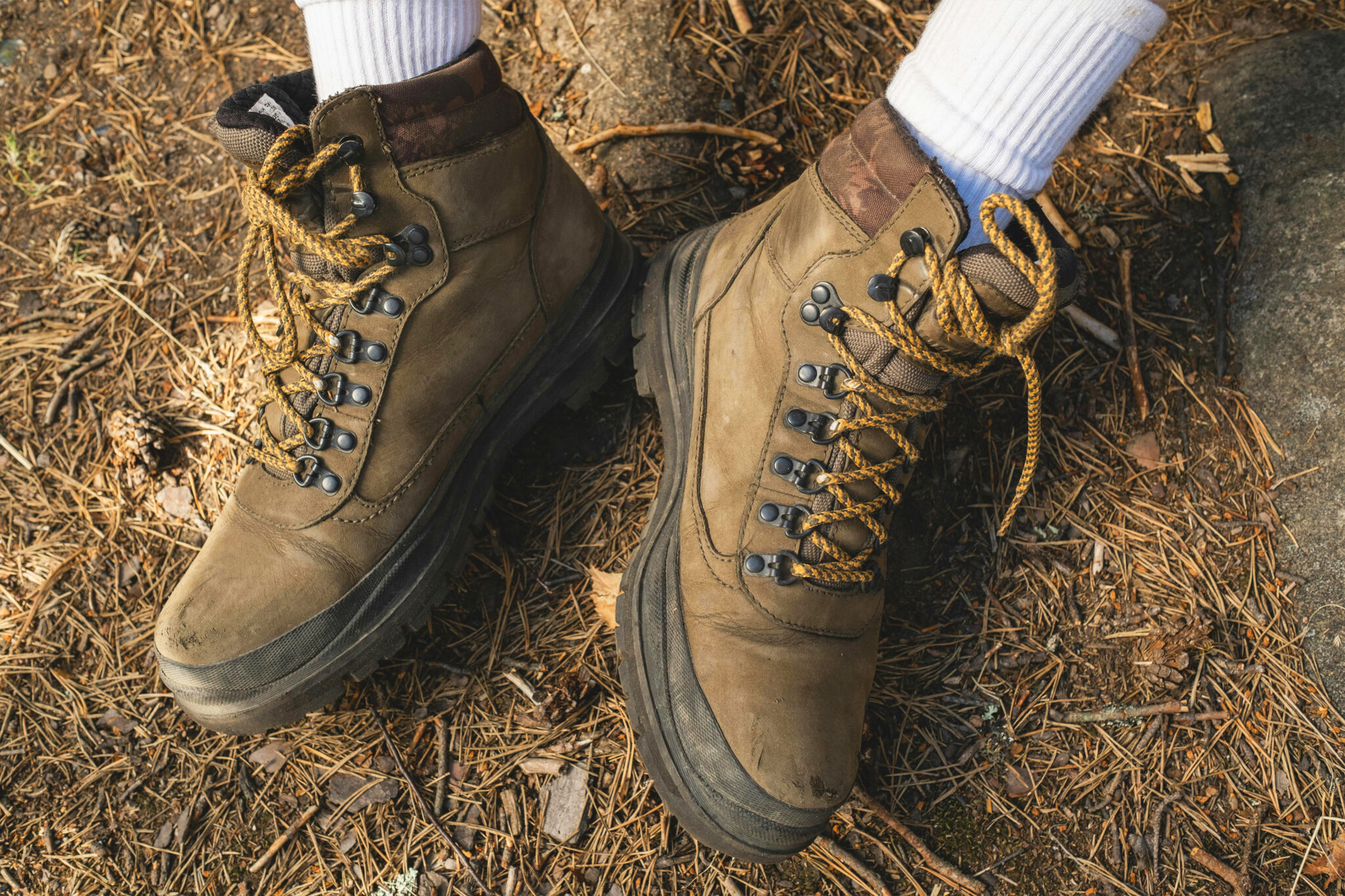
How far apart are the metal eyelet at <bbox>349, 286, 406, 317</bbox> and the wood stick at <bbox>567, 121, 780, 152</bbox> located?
0.95 meters

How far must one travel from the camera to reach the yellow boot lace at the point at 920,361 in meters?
1.45

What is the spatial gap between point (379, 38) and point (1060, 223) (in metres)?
1.90

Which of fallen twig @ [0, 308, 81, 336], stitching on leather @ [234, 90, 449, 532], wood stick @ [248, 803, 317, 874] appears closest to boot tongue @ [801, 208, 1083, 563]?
stitching on leather @ [234, 90, 449, 532]

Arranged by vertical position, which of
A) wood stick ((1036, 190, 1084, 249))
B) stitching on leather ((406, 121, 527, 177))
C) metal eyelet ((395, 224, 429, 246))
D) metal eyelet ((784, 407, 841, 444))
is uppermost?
stitching on leather ((406, 121, 527, 177))

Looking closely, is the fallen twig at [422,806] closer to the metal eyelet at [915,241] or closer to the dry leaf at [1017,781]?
the dry leaf at [1017,781]

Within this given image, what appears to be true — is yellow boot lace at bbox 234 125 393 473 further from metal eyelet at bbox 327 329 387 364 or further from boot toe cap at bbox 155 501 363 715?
boot toe cap at bbox 155 501 363 715

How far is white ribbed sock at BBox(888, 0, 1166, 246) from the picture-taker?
146 cm

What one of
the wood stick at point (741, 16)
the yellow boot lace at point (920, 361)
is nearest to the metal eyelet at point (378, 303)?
the yellow boot lace at point (920, 361)

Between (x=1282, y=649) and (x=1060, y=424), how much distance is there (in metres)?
0.80

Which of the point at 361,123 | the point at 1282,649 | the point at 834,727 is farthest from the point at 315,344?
the point at 1282,649

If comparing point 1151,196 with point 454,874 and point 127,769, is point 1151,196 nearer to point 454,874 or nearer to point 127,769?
point 454,874

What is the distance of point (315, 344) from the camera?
192cm

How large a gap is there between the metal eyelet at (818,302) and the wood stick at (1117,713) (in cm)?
126

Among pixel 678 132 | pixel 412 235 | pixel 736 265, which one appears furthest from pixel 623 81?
pixel 412 235
